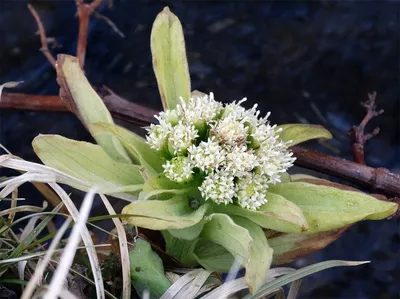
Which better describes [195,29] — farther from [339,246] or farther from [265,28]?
[339,246]

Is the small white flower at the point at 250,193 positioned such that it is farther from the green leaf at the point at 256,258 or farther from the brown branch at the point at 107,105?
the brown branch at the point at 107,105

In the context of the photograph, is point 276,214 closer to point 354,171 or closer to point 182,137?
point 182,137

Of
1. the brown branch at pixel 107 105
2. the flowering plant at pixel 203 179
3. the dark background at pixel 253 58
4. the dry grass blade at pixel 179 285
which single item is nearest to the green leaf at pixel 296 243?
the flowering plant at pixel 203 179

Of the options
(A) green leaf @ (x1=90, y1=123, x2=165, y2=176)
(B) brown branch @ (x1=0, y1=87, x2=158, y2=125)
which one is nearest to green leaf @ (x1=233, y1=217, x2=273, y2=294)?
(A) green leaf @ (x1=90, y1=123, x2=165, y2=176)

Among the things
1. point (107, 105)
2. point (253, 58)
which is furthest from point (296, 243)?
point (253, 58)

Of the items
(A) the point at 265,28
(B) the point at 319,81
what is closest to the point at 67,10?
(A) the point at 265,28

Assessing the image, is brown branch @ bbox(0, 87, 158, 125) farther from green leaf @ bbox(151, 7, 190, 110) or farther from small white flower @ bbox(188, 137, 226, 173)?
small white flower @ bbox(188, 137, 226, 173)
